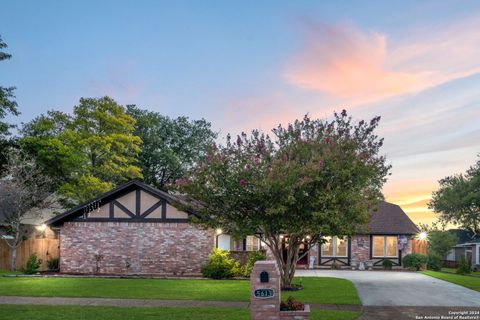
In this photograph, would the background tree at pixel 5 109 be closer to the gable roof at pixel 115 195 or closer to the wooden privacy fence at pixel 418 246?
the gable roof at pixel 115 195

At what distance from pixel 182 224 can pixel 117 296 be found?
10.5 meters

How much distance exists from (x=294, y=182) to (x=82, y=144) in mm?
22814

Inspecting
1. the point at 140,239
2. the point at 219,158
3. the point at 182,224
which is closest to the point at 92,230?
the point at 140,239

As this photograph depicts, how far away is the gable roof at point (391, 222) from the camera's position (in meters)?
38.3

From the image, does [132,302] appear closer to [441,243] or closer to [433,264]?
[433,264]

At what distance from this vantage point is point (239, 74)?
2427cm

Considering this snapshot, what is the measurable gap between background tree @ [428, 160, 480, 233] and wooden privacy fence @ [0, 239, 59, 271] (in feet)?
145

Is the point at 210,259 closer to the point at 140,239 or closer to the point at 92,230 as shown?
the point at 140,239

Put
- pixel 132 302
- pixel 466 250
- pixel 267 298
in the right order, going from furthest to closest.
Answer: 1. pixel 466 250
2. pixel 132 302
3. pixel 267 298

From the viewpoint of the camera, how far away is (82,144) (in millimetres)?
37344

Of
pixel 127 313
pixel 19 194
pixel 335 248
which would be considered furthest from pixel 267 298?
pixel 335 248

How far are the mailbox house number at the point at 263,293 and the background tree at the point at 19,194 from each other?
23.7 meters

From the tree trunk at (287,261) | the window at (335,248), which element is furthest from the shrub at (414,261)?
the tree trunk at (287,261)

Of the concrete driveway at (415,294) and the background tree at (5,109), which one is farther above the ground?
the background tree at (5,109)
